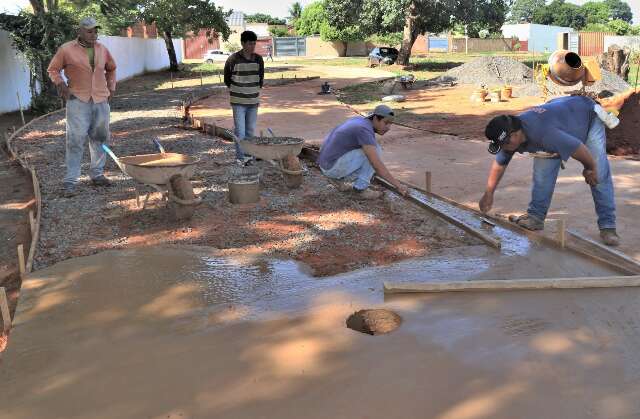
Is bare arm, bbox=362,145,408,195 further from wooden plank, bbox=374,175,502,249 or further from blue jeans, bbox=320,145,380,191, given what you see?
blue jeans, bbox=320,145,380,191

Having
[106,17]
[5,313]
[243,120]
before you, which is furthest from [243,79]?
[106,17]

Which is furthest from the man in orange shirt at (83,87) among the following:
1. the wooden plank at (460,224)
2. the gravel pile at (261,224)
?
the wooden plank at (460,224)

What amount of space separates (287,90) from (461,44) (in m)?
38.4

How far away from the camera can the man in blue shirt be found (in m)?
4.13

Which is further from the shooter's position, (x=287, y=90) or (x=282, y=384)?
(x=287, y=90)

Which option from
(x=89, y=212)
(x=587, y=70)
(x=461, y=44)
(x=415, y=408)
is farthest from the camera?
(x=461, y=44)

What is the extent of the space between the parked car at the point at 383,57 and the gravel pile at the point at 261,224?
26.0 m

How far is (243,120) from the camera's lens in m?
7.28

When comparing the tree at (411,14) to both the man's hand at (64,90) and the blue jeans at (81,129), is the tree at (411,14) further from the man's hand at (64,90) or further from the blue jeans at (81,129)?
the man's hand at (64,90)

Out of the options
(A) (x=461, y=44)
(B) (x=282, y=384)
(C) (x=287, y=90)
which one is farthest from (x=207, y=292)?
(A) (x=461, y=44)

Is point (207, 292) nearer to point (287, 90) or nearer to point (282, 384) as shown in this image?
point (282, 384)

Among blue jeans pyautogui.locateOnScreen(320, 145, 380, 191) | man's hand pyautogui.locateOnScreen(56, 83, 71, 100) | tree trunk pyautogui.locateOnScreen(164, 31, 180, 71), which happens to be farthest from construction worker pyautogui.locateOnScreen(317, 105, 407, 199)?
tree trunk pyautogui.locateOnScreen(164, 31, 180, 71)

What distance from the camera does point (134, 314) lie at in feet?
11.2

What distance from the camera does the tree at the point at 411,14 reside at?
2597cm
